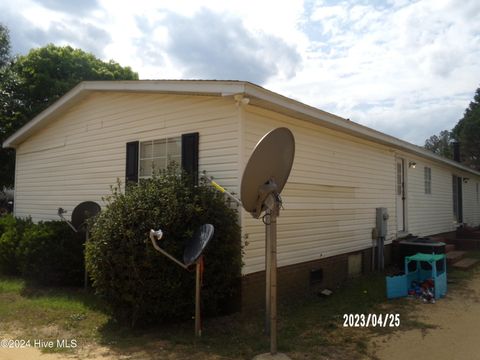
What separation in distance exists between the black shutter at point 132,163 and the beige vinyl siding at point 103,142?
0.63ft

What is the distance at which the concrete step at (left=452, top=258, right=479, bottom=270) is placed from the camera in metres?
9.29

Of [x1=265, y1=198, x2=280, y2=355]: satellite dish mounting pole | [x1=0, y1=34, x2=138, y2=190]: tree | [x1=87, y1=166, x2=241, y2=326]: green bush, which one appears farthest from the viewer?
[x1=0, y1=34, x2=138, y2=190]: tree

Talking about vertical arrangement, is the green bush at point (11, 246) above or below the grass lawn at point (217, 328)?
above

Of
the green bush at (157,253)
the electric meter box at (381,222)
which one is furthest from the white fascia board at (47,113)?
the electric meter box at (381,222)

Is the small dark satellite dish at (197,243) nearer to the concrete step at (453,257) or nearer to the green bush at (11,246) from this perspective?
the green bush at (11,246)

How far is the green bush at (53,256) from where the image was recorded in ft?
25.6

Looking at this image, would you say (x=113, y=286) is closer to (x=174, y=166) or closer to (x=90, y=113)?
(x=174, y=166)

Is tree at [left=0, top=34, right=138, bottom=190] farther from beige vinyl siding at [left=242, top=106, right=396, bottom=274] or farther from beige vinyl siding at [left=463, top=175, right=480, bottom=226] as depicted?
beige vinyl siding at [left=463, top=175, right=480, bottom=226]

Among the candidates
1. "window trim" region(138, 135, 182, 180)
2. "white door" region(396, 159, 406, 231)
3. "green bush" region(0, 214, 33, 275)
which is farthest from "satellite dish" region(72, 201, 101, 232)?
"white door" region(396, 159, 406, 231)

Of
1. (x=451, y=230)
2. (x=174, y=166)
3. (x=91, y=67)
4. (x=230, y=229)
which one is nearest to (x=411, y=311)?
(x=230, y=229)

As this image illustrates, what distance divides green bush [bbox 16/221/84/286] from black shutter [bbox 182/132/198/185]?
3.04 meters

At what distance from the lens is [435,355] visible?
4453 millimetres

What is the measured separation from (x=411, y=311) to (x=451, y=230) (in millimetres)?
9787

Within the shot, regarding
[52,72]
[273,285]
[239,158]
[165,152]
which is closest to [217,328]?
[273,285]
